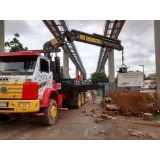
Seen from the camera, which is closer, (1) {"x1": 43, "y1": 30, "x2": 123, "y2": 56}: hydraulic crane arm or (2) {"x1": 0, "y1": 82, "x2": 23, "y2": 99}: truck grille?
(2) {"x1": 0, "y1": 82, "x2": 23, "y2": 99}: truck grille

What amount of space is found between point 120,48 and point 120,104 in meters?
3.75

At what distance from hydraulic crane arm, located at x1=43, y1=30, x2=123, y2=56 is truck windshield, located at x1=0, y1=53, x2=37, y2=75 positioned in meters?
3.59

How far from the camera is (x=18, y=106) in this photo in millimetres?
4758

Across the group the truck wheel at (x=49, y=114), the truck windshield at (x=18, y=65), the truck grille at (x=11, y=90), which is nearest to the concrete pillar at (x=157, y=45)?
the truck wheel at (x=49, y=114)

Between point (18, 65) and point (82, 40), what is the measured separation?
17.4 ft

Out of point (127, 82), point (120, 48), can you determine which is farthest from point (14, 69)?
point (127, 82)

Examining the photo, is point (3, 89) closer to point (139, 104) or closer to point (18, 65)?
point (18, 65)

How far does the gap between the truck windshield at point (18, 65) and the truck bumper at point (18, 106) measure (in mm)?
999

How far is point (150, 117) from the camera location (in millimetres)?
7168

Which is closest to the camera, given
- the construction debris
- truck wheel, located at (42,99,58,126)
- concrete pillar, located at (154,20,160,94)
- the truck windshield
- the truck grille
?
the truck grille

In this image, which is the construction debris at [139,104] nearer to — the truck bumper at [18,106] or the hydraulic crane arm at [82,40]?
the hydraulic crane arm at [82,40]

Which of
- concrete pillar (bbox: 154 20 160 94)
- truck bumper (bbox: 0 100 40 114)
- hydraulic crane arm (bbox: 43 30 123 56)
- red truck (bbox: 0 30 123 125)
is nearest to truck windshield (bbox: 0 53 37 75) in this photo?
red truck (bbox: 0 30 123 125)

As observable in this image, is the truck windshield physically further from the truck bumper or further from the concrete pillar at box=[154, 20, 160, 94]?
the concrete pillar at box=[154, 20, 160, 94]

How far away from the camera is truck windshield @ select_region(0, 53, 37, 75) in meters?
5.25
